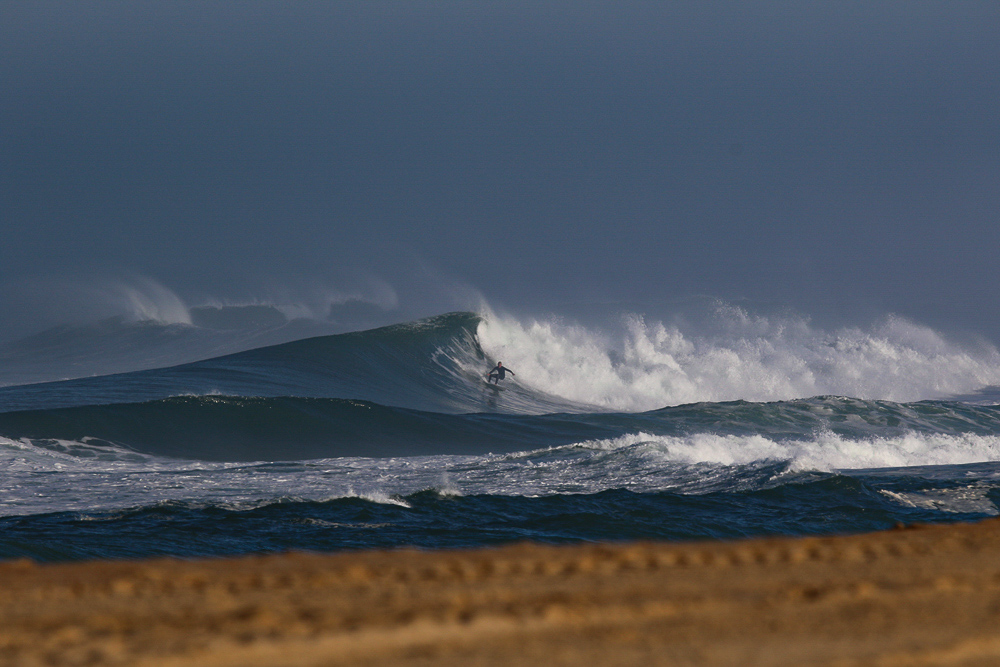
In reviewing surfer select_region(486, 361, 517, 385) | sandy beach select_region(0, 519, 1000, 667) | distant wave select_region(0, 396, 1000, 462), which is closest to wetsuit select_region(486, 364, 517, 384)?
surfer select_region(486, 361, 517, 385)

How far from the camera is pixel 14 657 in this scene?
2.18 m

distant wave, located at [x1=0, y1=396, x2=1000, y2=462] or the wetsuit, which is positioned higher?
the wetsuit

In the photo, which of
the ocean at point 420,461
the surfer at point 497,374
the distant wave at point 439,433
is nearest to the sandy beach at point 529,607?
the ocean at point 420,461

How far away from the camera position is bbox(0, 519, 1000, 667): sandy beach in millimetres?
2232

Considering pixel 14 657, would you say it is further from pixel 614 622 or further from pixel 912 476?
pixel 912 476

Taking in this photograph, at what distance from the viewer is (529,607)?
2.67 m

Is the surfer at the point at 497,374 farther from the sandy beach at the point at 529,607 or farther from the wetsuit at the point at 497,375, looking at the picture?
the sandy beach at the point at 529,607

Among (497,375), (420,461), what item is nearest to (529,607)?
(420,461)

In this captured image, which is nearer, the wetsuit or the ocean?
the ocean

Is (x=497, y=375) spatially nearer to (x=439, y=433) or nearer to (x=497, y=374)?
(x=497, y=374)

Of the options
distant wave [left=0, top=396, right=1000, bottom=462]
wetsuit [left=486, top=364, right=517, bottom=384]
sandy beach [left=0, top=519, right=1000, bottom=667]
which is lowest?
sandy beach [left=0, top=519, right=1000, bottom=667]

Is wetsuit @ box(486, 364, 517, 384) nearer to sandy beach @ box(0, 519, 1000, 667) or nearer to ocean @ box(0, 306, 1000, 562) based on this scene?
ocean @ box(0, 306, 1000, 562)

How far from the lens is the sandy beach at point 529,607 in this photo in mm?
2232

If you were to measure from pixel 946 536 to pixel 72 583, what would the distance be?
3761mm
